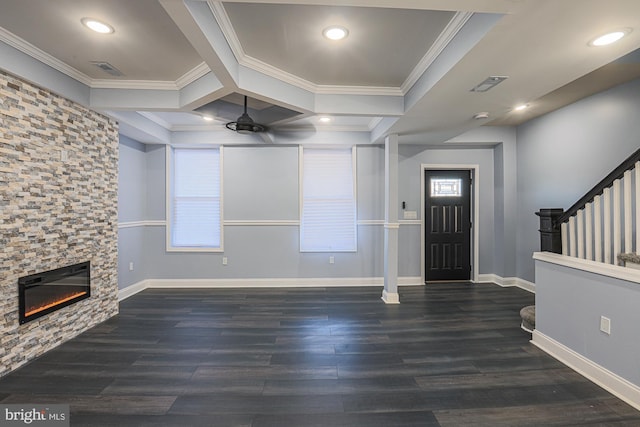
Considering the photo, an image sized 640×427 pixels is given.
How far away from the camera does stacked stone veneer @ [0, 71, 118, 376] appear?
2385 millimetres

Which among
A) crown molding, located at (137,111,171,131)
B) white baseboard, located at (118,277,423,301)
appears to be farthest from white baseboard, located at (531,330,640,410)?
crown molding, located at (137,111,171,131)

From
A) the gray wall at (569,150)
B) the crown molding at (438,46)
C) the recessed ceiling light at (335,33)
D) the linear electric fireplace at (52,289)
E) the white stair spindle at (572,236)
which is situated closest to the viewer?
the crown molding at (438,46)

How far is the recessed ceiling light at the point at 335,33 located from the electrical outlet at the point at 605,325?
2.96 metres

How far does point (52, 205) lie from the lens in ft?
9.11

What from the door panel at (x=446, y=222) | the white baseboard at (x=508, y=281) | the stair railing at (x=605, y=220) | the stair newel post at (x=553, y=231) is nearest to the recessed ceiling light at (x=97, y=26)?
the stair railing at (x=605, y=220)

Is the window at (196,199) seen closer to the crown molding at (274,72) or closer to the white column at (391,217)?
the crown molding at (274,72)

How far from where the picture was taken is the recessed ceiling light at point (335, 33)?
2094mm

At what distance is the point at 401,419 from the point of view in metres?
1.83

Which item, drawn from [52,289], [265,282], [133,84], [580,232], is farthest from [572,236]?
[52,289]

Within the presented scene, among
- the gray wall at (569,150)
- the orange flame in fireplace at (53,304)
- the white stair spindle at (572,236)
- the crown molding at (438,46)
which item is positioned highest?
the crown molding at (438,46)

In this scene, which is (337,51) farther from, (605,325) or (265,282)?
(265,282)

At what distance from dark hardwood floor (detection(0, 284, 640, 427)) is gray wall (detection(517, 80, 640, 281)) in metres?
1.84

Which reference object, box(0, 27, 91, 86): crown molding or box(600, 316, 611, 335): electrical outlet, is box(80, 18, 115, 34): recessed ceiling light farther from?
box(600, 316, 611, 335): electrical outlet

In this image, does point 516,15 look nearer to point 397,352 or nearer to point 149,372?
point 397,352
